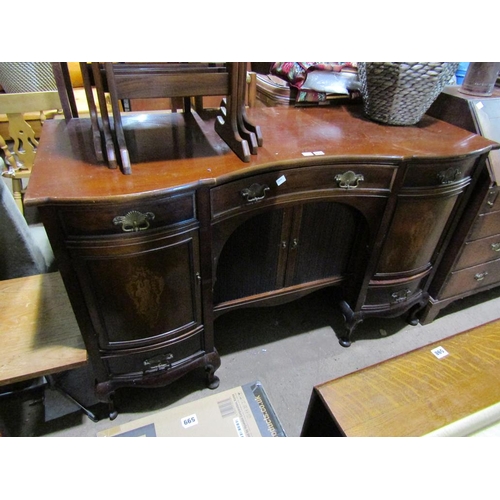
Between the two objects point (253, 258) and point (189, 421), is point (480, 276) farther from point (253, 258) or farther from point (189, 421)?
point (189, 421)

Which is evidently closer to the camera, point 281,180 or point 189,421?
point 281,180

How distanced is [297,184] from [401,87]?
0.49 metres

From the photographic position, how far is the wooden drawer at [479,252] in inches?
56.8

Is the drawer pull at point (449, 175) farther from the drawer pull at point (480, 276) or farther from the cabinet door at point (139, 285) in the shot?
the cabinet door at point (139, 285)

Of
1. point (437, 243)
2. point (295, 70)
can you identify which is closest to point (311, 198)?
point (295, 70)

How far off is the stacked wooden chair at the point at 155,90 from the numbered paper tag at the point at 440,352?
0.75 m

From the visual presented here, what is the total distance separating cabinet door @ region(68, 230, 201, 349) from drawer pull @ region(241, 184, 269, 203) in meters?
0.17

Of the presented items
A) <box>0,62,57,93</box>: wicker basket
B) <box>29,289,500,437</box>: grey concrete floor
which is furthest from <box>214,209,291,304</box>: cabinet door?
<box>0,62,57,93</box>: wicker basket

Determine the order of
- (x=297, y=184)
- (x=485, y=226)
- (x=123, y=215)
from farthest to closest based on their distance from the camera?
(x=485, y=226) < (x=297, y=184) < (x=123, y=215)

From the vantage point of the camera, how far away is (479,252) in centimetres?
Answer: 148

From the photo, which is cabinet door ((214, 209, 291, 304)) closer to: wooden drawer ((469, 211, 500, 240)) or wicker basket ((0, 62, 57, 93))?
wooden drawer ((469, 211, 500, 240))

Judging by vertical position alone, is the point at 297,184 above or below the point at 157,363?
above

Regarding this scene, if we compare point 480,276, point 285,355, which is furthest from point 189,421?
point 480,276

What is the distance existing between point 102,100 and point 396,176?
865 mm
